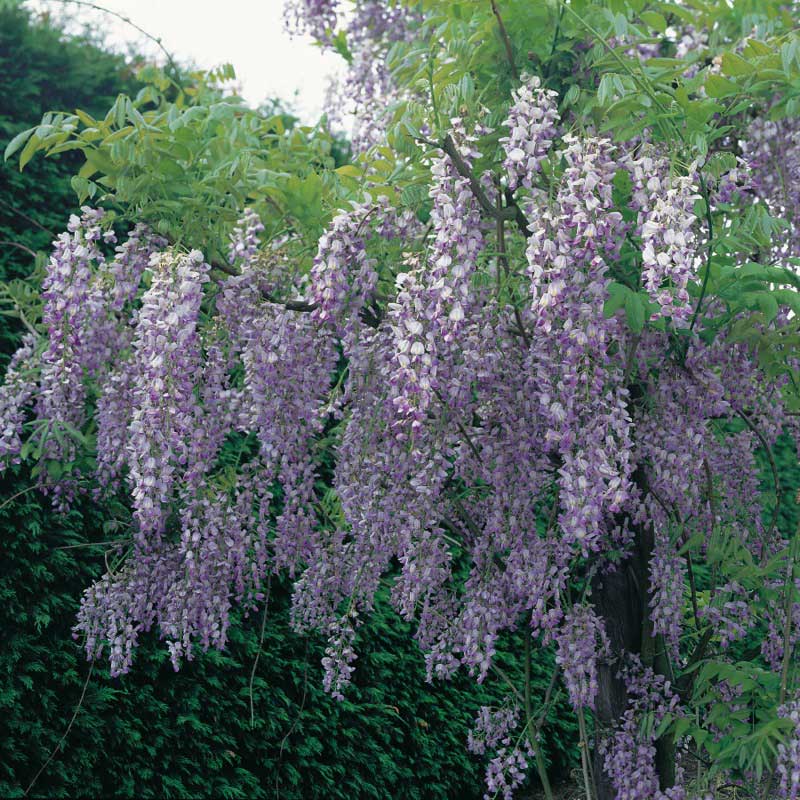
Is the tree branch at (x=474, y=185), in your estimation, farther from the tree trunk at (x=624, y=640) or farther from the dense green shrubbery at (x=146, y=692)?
the dense green shrubbery at (x=146, y=692)

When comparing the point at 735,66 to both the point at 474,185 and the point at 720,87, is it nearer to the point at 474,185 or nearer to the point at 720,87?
the point at 720,87

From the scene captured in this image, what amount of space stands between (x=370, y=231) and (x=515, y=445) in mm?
752

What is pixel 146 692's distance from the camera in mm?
4160

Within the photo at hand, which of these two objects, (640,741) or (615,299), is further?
(640,741)

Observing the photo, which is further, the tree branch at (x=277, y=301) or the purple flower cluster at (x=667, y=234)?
the tree branch at (x=277, y=301)

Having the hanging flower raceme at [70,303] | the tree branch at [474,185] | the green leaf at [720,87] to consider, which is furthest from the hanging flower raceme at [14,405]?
the green leaf at [720,87]

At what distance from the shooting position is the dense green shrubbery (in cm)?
390

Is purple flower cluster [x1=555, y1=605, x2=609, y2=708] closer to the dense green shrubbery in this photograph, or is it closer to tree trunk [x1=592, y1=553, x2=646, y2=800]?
tree trunk [x1=592, y1=553, x2=646, y2=800]

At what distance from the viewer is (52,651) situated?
12.9 ft

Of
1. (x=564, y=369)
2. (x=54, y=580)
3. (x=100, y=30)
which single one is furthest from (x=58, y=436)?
(x=100, y=30)

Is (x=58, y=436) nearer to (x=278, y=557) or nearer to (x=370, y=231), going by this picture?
(x=278, y=557)

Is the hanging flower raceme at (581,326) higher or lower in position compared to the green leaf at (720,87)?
lower

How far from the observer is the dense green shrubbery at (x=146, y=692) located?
3904mm

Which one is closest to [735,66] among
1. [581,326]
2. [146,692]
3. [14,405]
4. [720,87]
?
[720,87]
